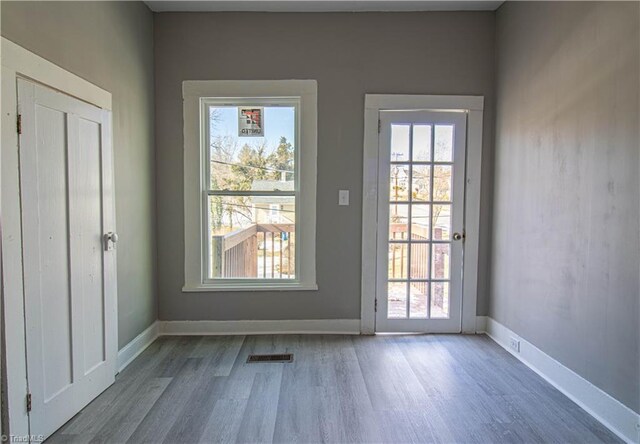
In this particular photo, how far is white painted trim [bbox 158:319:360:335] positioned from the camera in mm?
3279

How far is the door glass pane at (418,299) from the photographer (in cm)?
332

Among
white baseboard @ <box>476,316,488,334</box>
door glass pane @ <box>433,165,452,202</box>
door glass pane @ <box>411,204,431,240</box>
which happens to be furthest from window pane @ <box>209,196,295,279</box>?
white baseboard @ <box>476,316,488,334</box>

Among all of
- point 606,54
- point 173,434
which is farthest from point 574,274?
point 173,434

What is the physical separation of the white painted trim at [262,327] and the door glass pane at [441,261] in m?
0.83

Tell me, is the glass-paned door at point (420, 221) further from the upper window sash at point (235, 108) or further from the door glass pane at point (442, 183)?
the upper window sash at point (235, 108)

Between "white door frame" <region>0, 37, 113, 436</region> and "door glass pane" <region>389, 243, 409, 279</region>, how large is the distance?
2571 mm

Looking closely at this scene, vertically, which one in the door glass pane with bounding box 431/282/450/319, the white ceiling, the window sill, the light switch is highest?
the white ceiling

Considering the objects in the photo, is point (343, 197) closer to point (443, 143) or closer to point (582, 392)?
point (443, 143)

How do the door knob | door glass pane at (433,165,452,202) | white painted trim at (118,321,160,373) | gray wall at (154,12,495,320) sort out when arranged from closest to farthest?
the door knob < white painted trim at (118,321,160,373) < gray wall at (154,12,495,320) < door glass pane at (433,165,452,202)

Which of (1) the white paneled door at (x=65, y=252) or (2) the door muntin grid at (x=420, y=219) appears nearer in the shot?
(1) the white paneled door at (x=65, y=252)

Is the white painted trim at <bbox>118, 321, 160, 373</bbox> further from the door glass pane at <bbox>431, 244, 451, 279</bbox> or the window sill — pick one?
the door glass pane at <bbox>431, 244, 451, 279</bbox>

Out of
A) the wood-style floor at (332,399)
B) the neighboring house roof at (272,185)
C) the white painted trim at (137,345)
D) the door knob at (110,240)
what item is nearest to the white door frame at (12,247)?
the wood-style floor at (332,399)

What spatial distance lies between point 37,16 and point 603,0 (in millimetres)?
3007

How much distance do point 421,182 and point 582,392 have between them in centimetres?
185
